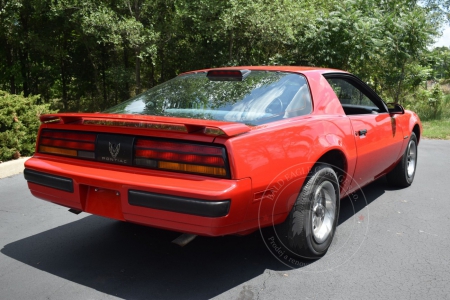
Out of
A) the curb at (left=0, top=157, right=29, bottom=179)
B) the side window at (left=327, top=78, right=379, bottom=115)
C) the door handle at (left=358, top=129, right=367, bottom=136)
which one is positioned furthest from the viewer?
the curb at (left=0, top=157, right=29, bottom=179)

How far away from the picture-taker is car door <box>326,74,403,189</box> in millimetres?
3949

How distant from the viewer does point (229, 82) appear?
3.63m

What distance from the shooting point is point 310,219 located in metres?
3.15

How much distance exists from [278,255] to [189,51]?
1344 cm

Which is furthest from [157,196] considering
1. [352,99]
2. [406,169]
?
[406,169]

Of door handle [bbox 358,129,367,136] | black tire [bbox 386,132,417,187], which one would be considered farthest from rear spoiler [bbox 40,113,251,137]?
black tire [bbox 386,132,417,187]

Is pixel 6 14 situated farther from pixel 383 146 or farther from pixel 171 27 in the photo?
pixel 383 146

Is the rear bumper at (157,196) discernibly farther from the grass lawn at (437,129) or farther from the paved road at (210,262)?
the grass lawn at (437,129)

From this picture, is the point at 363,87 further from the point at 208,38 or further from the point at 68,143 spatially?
the point at 208,38

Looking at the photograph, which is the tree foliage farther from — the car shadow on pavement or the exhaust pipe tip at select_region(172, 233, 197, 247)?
the exhaust pipe tip at select_region(172, 233, 197, 247)

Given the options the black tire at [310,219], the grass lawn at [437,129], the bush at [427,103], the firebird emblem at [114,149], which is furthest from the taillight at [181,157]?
the bush at [427,103]

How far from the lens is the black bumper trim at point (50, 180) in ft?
9.96

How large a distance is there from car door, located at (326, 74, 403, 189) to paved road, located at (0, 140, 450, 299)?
0.53 meters

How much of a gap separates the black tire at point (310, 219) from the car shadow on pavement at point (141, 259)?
0.75ft
